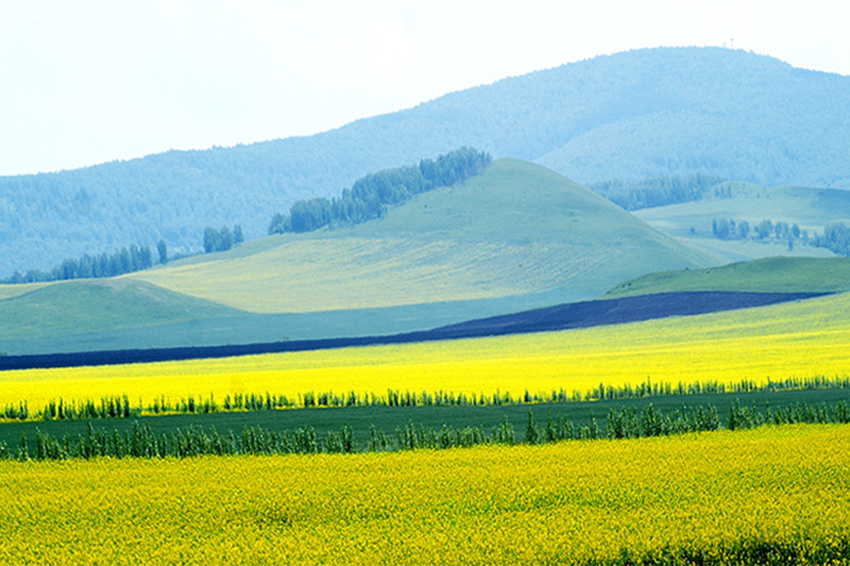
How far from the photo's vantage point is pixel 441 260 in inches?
6644

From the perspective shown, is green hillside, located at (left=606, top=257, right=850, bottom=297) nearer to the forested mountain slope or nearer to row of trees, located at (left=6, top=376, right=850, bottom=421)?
the forested mountain slope

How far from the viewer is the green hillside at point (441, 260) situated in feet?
485

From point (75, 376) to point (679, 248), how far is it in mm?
135008

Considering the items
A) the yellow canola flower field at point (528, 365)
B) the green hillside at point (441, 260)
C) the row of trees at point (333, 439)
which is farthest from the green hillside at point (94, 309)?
the row of trees at point (333, 439)

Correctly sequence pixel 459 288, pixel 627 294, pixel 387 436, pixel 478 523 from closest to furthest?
pixel 478 523
pixel 387 436
pixel 627 294
pixel 459 288

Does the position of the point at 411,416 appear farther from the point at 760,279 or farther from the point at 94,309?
the point at 94,309

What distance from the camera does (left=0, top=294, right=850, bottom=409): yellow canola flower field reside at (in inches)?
1838

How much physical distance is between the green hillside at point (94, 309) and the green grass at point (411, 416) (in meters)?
81.5

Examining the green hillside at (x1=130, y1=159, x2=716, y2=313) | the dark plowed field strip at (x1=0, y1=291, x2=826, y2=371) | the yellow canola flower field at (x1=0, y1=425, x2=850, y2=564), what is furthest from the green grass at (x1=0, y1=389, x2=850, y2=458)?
the green hillside at (x1=130, y1=159, x2=716, y2=313)

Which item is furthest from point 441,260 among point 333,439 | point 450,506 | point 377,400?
point 450,506

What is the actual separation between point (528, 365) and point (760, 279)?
63622 millimetres

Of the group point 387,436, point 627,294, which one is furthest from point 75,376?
point 627,294

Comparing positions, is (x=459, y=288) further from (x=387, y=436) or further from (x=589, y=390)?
(x=387, y=436)

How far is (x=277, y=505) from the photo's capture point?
20156 mm
